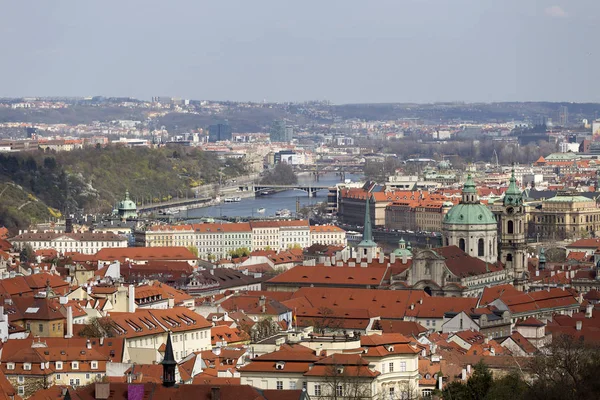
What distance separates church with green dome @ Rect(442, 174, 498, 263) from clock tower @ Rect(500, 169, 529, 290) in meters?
0.49

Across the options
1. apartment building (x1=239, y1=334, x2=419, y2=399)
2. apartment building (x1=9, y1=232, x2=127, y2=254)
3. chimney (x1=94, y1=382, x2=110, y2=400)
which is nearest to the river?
apartment building (x1=9, y1=232, x2=127, y2=254)

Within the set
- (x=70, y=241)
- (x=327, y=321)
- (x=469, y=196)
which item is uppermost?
(x=469, y=196)

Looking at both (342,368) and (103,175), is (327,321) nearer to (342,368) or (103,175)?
(342,368)

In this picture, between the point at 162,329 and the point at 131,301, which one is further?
the point at 131,301

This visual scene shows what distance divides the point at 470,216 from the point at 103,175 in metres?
74.9

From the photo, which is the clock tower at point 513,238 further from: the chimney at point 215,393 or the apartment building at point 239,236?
the chimney at point 215,393

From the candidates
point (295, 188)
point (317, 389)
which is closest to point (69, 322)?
point (317, 389)

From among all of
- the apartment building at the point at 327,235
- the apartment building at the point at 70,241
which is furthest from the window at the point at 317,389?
the apartment building at the point at 327,235

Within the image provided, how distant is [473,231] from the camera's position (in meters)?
69.6

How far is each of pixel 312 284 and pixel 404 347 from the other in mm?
25980

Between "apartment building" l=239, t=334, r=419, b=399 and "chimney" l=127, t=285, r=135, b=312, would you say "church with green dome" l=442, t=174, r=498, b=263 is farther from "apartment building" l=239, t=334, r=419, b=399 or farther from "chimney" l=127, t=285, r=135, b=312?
"apartment building" l=239, t=334, r=419, b=399

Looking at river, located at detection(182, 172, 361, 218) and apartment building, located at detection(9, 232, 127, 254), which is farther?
river, located at detection(182, 172, 361, 218)

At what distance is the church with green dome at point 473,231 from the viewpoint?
69250 mm

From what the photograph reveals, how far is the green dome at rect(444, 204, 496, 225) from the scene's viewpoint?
7000 centimetres
